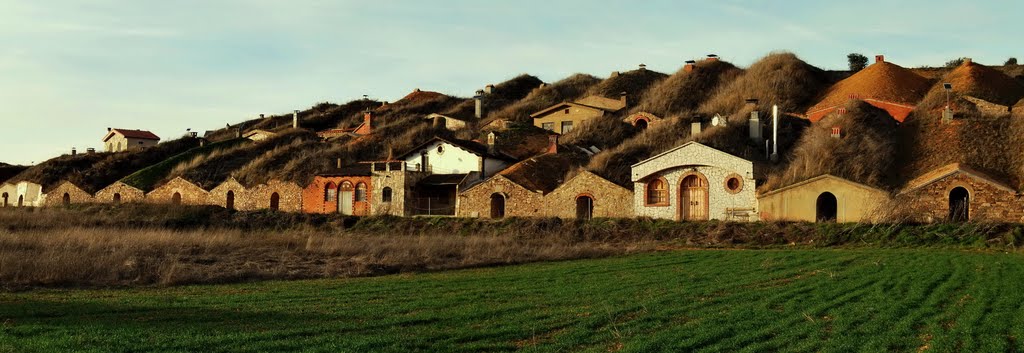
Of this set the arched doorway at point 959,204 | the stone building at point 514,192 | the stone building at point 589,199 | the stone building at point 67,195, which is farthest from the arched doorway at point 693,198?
the stone building at point 67,195

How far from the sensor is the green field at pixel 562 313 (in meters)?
12.4

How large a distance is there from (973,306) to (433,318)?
380 inches

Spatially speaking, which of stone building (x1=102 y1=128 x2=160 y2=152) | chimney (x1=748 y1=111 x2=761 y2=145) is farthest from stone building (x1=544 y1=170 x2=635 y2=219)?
stone building (x1=102 y1=128 x2=160 y2=152)

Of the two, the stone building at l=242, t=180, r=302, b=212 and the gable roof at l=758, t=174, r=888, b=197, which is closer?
the gable roof at l=758, t=174, r=888, b=197

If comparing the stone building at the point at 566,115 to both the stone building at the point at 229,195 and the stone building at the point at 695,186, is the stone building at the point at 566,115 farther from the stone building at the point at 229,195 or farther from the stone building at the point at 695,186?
the stone building at the point at 229,195

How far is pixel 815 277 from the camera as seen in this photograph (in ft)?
69.1

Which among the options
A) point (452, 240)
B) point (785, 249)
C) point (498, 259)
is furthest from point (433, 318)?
point (785, 249)

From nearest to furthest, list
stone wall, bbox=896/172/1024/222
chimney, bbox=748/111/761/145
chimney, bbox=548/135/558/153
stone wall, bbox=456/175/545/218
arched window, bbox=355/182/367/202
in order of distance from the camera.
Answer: stone wall, bbox=896/172/1024/222 < stone wall, bbox=456/175/545/218 < chimney, bbox=748/111/761/145 < chimney, bbox=548/135/558/153 < arched window, bbox=355/182/367/202

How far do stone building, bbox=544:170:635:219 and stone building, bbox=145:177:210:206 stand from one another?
86.4 feet

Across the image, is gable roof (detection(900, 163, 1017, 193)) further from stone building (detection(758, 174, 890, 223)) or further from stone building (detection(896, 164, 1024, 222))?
stone building (detection(758, 174, 890, 223))

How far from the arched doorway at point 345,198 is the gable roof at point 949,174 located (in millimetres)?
29410

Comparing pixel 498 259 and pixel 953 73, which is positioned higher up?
pixel 953 73

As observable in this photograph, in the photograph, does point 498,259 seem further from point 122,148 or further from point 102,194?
point 122,148

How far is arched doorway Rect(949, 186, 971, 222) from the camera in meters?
33.9
